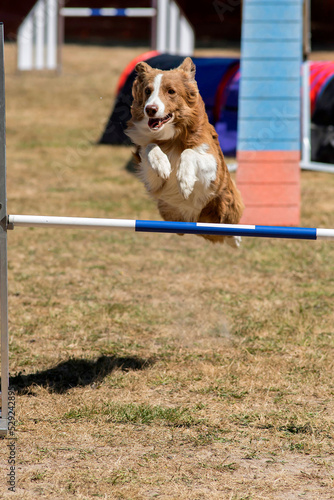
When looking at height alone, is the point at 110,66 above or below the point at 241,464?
above

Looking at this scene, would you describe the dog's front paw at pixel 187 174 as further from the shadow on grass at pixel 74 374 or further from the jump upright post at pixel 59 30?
the jump upright post at pixel 59 30

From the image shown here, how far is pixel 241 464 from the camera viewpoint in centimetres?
310

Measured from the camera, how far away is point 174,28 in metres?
13.8

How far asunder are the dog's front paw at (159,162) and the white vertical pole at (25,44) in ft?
45.2

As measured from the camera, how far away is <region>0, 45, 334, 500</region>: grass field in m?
3.03

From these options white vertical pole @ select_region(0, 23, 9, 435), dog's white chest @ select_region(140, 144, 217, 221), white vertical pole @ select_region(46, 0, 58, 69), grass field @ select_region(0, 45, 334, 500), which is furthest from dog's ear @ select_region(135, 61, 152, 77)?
white vertical pole @ select_region(46, 0, 58, 69)

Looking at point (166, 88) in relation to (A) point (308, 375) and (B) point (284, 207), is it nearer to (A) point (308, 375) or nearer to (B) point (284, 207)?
(A) point (308, 375)

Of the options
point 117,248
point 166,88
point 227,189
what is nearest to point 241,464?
point 227,189

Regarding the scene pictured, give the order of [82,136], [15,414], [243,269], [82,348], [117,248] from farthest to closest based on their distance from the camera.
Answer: [82,136], [117,248], [243,269], [82,348], [15,414]

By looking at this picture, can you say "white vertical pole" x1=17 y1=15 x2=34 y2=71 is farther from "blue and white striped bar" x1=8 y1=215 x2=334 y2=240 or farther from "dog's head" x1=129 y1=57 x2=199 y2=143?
"blue and white striped bar" x1=8 y1=215 x2=334 y2=240

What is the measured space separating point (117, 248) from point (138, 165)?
10.7ft

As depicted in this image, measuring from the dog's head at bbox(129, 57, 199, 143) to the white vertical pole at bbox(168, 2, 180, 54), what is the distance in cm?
Result: 1075

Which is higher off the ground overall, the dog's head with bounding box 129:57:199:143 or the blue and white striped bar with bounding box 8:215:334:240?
the dog's head with bounding box 129:57:199:143

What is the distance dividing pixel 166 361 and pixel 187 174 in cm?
142
